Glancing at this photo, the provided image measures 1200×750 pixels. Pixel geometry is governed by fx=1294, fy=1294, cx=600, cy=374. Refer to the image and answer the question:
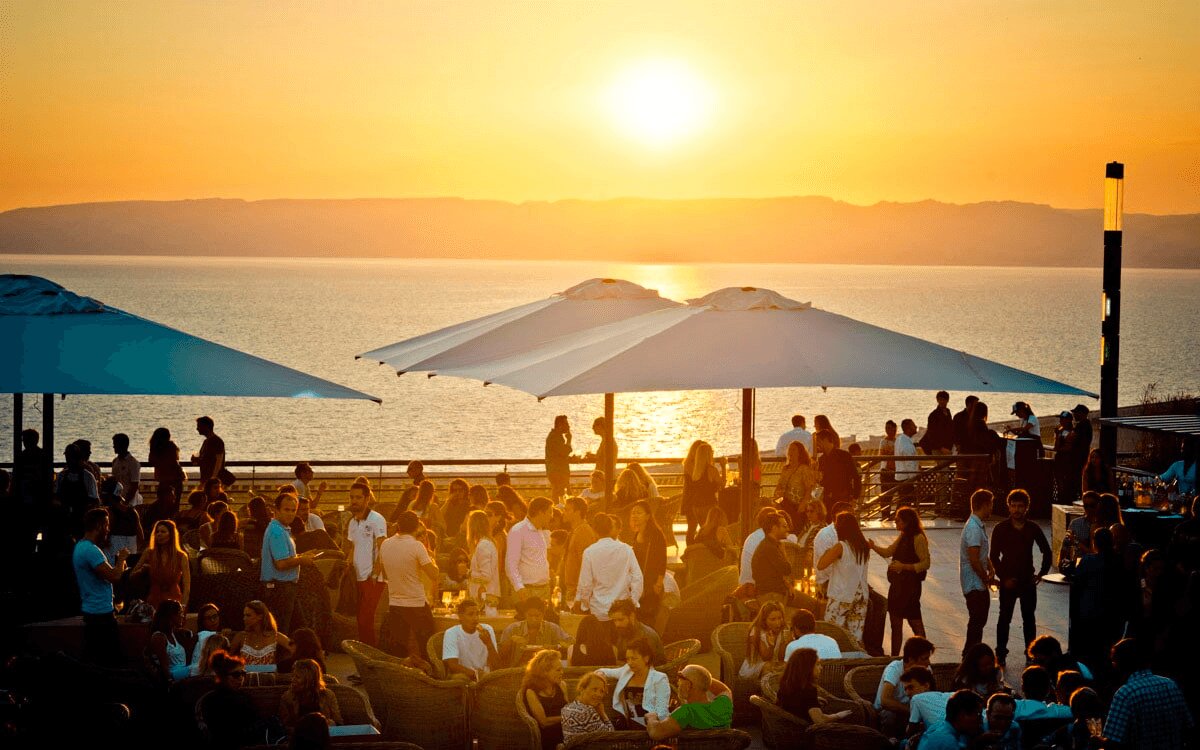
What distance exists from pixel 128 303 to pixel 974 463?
6351 inches

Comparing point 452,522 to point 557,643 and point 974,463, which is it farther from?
point 974,463

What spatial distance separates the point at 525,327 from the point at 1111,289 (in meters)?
6.83

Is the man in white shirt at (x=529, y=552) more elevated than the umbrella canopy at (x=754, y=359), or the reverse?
the umbrella canopy at (x=754, y=359)

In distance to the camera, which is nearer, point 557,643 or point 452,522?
point 557,643

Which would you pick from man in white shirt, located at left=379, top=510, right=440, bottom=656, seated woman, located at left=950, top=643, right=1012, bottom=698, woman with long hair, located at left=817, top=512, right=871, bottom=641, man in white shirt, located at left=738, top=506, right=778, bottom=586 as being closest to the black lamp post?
woman with long hair, located at left=817, top=512, right=871, bottom=641

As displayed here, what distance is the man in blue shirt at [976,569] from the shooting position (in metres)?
10.5

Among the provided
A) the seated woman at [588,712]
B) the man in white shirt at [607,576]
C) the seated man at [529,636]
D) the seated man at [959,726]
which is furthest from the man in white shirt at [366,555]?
the seated man at [959,726]

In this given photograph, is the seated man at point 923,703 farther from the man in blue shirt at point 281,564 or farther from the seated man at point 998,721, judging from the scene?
the man in blue shirt at point 281,564

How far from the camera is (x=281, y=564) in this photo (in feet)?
33.4

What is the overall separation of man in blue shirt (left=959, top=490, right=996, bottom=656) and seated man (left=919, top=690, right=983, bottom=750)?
372 centimetres

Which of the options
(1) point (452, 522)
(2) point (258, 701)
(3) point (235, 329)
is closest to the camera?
(2) point (258, 701)

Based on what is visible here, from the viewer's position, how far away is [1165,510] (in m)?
13.1

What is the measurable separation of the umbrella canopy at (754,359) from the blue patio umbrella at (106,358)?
185 centimetres

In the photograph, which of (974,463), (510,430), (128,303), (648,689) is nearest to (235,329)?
(128,303)
